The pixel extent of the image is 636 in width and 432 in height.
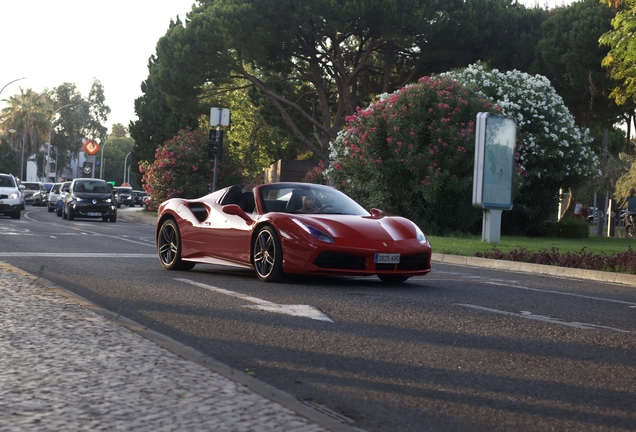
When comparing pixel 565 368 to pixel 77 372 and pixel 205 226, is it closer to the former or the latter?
pixel 77 372

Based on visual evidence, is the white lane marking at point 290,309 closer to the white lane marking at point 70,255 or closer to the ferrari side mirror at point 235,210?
the ferrari side mirror at point 235,210

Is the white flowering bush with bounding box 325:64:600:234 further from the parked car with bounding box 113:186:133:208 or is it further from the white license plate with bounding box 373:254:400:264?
the parked car with bounding box 113:186:133:208

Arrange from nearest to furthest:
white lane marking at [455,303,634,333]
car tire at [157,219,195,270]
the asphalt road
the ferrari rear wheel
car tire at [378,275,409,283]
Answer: the asphalt road < white lane marking at [455,303,634,333] < the ferrari rear wheel < car tire at [378,275,409,283] < car tire at [157,219,195,270]

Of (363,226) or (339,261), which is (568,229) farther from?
(339,261)

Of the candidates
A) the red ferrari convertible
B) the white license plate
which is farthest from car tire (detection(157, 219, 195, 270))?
the white license plate

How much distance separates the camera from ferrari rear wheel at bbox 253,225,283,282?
1115 centimetres

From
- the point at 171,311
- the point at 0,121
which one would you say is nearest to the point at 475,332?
the point at 171,311

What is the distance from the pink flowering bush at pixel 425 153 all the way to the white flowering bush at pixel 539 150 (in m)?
2.57

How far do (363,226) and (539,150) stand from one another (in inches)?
874

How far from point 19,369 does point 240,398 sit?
1.43 metres

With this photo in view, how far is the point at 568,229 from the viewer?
32.7m

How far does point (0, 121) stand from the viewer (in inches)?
3932

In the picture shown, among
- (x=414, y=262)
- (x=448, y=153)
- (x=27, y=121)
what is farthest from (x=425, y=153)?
(x=27, y=121)

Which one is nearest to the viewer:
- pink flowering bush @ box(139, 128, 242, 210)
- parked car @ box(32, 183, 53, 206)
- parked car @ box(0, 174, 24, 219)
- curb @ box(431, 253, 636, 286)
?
curb @ box(431, 253, 636, 286)
